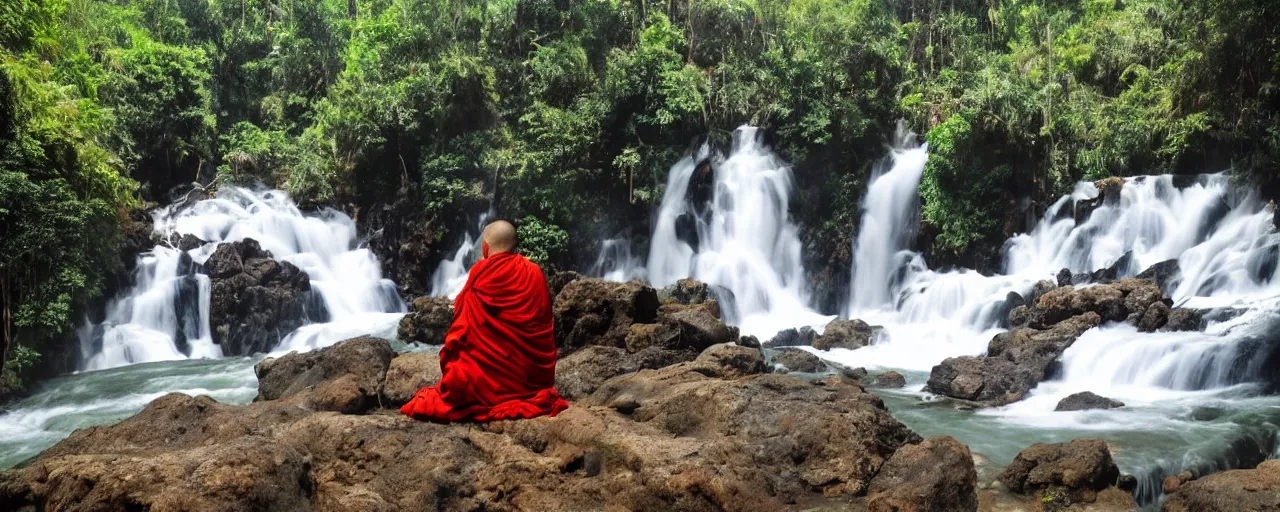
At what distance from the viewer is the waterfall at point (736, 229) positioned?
21.5 metres

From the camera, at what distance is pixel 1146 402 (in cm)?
1119

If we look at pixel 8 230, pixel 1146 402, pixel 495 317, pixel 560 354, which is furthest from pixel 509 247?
pixel 8 230

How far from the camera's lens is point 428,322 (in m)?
16.9

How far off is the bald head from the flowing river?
14.3ft

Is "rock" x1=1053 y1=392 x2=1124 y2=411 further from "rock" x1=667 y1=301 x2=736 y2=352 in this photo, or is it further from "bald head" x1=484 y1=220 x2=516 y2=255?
"bald head" x1=484 y1=220 x2=516 y2=255

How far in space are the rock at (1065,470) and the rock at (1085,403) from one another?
403 cm

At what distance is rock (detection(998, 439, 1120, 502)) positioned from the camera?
267 inches

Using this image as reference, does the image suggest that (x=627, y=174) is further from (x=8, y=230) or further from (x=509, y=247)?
(x=509, y=247)

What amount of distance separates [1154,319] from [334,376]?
435 inches

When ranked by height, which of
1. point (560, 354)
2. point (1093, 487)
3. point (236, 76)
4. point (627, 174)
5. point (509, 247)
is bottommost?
point (1093, 487)

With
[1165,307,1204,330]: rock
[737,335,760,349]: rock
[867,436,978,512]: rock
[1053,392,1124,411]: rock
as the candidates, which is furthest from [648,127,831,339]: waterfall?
[867,436,978,512]: rock

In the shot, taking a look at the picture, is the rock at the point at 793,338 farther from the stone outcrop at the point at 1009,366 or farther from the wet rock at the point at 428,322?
the wet rock at the point at 428,322

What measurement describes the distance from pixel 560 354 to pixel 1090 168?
12.5 m

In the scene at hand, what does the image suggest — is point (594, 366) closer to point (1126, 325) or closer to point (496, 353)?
point (496, 353)
